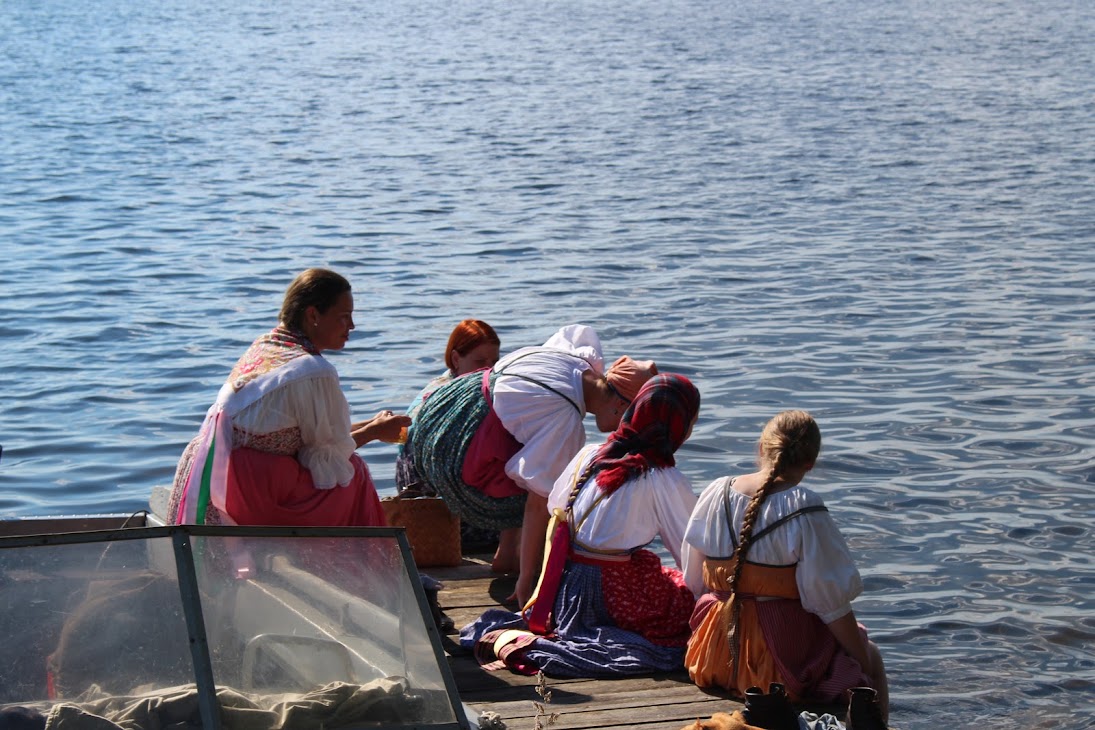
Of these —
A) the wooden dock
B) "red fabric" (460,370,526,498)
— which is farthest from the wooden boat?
"red fabric" (460,370,526,498)

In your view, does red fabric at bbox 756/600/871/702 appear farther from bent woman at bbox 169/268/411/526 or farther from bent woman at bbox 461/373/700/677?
bent woman at bbox 169/268/411/526

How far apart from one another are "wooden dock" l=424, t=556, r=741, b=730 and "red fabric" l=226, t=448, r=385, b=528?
2.16ft

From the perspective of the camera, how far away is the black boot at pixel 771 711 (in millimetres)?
4344

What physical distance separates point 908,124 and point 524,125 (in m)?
6.15

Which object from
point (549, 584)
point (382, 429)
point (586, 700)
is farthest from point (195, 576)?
point (382, 429)

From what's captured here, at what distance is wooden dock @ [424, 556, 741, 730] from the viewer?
4.72 meters

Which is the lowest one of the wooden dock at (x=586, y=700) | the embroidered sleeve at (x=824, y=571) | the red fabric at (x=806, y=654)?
the wooden dock at (x=586, y=700)

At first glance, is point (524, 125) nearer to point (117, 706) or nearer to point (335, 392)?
point (335, 392)

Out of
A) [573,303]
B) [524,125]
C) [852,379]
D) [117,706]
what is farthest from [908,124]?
[117,706]

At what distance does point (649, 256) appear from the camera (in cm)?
1553

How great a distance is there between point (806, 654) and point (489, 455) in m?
1.70

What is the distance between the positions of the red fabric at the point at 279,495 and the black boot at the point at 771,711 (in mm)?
1785

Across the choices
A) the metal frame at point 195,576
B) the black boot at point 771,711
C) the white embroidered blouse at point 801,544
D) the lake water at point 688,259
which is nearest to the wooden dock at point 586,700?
the black boot at point 771,711

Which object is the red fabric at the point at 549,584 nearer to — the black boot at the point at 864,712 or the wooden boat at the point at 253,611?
the wooden boat at the point at 253,611
